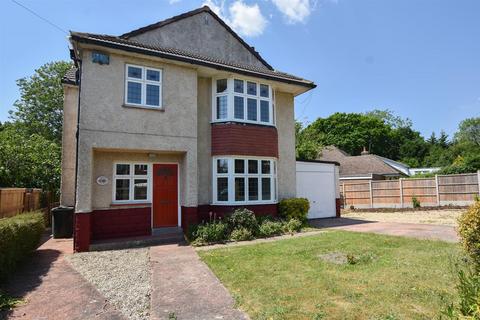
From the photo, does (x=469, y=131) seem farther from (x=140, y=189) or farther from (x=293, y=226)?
(x=140, y=189)

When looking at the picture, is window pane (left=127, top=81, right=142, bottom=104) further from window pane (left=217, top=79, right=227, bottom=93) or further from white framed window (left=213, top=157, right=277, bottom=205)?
white framed window (left=213, top=157, right=277, bottom=205)

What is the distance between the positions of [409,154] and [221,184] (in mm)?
58986

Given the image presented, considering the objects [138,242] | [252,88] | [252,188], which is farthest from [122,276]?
[252,88]

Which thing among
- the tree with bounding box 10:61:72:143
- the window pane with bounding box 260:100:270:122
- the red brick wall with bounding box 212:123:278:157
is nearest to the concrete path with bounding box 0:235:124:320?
the red brick wall with bounding box 212:123:278:157

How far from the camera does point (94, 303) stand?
16.7 feet

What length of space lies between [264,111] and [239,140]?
80.4 inches

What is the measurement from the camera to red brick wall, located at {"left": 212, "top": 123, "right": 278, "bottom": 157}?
38.4ft

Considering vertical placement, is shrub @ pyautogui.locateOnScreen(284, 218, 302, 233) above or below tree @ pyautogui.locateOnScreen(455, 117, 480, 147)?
below

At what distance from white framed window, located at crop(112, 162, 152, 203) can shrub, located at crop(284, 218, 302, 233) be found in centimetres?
543

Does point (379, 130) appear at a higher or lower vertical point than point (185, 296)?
higher

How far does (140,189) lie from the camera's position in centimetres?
1096

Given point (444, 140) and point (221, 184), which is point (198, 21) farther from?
point (444, 140)

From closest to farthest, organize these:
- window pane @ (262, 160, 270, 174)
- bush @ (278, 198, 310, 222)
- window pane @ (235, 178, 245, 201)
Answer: window pane @ (235, 178, 245, 201)
window pane @ (262, 160, 270, 174)
bush @ (278, 198, 310, 222)

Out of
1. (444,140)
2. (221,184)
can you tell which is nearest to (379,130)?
(444,140)
